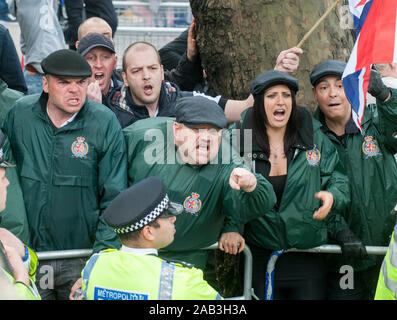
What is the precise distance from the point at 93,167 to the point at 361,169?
2014mm

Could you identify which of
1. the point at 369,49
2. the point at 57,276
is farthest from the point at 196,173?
the point at 369,49

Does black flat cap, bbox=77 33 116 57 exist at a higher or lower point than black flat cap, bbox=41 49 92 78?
higher

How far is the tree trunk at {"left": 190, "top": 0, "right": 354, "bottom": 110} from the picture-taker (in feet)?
19.7

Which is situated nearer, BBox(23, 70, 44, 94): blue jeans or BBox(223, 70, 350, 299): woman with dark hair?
BBox(223, 70, 350, 299): woman with dark hair

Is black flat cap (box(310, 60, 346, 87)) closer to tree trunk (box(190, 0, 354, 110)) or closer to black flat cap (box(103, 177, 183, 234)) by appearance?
tree trunk (box(190, 0, 354, 110))

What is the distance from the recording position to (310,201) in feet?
15.8

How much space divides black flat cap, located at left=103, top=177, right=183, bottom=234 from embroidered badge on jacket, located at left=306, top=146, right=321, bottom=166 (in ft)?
5.19

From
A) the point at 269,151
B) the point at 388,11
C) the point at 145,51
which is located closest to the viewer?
the point at 388,11

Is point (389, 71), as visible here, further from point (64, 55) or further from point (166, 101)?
point (64, 55)

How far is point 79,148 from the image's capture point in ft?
15.4

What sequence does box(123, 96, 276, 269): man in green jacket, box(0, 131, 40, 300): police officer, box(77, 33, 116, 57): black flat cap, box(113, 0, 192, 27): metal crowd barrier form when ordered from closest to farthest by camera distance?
1. box(0, 131, 40, 300): police officer
2. box(123, 96, 276, 269): man in green jacket
3. box(77, 33, 116, 57): black flat cap
4. box(113, 0, 192, 27): metal crowd barrier

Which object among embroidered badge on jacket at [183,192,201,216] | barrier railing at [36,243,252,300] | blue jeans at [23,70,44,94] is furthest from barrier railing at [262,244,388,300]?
blue jeans at [23,70,44,94]

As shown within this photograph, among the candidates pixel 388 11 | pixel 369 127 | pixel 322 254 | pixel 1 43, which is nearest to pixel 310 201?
pixel 322 254

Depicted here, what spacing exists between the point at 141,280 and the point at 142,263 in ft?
0.33
